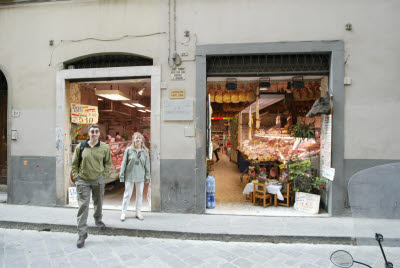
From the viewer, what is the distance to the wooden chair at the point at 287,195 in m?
6.20

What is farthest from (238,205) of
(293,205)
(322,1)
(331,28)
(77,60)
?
(77,60)

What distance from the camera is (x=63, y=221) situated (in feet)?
17.2

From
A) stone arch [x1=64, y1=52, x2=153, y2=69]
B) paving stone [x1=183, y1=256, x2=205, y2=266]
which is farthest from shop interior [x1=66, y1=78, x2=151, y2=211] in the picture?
paving stone [x1=183, y1=256, x2=205, y2=266]

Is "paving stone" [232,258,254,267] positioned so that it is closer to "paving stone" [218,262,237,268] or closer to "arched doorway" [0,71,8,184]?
"paving stone" [218,262,237,268]

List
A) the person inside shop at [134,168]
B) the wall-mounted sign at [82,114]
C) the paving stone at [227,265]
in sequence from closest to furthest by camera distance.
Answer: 1. the paving stone at [227,265]
2. the person inside shop at [134,168]
3. the wall-mounted sign at [82,114]

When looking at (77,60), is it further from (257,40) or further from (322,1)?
(322,1)

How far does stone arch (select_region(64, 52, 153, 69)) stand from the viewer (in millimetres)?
6367

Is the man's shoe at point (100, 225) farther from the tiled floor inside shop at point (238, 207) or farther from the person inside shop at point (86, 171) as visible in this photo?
the tiled floor inside shop at point (238, 207)

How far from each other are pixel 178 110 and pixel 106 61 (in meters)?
2.63

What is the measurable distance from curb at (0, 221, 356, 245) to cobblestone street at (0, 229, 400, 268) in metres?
0.10

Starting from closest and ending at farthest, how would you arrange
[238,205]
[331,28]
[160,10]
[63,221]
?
1. [63,221]
2. [331,28]
3. [160,10]
4. [238,205]

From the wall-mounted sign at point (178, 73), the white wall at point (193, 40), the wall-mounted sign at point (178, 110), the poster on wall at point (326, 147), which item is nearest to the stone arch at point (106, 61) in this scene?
the white wall at point (193, 40)

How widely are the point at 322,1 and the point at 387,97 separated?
9.03 ft

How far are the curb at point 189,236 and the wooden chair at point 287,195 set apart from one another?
175cm
